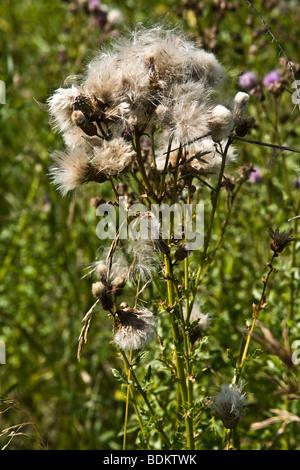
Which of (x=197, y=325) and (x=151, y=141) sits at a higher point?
(x=151, y=141)

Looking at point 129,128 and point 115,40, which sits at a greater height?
point 115,40

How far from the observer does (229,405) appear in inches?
51.1

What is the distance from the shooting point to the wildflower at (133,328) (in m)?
1.25

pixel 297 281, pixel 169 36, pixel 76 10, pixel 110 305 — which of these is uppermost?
pixel 76 10

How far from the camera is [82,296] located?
273 cm

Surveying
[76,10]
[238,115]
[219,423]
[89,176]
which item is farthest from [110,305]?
[76,10]

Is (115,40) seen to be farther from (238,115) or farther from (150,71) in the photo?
(238,115)

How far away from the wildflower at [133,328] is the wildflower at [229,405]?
0.23 meters

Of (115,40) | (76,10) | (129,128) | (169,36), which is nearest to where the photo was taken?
(129,128)

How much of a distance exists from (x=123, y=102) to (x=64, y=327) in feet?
5.49

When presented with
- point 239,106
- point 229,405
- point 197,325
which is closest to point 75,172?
point 239,106

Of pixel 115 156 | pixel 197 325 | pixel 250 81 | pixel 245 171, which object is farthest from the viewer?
pixel 250 81

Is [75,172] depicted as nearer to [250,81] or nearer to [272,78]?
[250,81]

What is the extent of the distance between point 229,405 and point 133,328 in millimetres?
295
